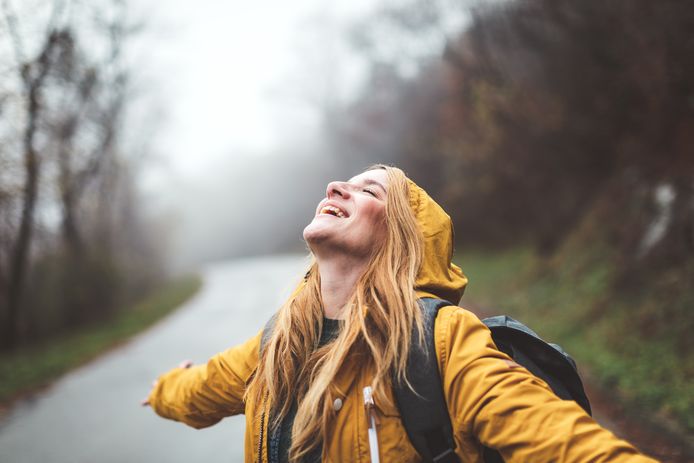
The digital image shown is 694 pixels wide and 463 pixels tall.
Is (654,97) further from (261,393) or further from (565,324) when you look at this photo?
(261,393)

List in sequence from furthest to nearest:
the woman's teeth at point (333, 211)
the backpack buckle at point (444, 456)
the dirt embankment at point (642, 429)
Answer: the dirt embankment at point (642, 429) → the woman's teeth at point (333, 211) → the backpack buckle at point (444, 456)

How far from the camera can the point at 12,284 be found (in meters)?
12.1

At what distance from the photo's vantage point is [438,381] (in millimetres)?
1516

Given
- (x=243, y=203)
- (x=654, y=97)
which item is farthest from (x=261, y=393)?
(x=243, y=203)

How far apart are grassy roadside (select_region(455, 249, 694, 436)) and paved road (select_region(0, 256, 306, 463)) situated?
3.90 metres

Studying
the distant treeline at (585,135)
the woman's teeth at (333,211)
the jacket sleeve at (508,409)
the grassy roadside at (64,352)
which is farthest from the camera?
the grassy roadside at (64,352)

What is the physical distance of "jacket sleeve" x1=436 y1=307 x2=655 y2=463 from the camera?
1.28 metres

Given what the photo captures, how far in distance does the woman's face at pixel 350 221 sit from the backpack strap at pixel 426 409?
20.4 inches

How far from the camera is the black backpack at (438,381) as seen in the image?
1.49m

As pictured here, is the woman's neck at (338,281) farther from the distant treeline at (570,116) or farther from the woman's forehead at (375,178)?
the distant treeline at (570,116)

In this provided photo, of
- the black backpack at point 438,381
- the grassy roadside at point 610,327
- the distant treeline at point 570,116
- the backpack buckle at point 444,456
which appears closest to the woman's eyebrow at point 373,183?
the black backpack at point 438,381

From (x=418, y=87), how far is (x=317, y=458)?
2348 centimetres

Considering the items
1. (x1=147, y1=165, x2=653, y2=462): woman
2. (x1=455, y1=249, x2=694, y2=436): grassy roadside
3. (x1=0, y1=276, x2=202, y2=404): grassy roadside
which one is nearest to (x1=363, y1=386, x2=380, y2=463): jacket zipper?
(x1=147, y1=165, x2=653, y2=462): woman

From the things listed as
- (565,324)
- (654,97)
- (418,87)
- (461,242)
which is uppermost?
(418,87)
